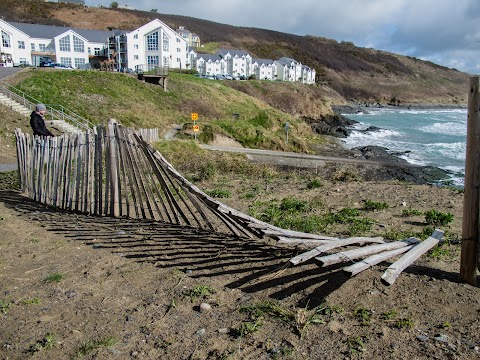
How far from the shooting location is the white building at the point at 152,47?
205ft

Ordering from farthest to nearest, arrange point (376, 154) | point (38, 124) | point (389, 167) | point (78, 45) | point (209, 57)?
point (209, 57), point (78, 45), point (376, 154), point (389, 167), point (38, 124)

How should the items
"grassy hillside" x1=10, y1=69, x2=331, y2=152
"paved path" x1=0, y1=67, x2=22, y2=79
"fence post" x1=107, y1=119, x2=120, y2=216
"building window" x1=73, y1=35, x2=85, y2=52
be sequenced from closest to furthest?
"fence post" x1=107, y1=119, x2=120, y2=216
"grassy hillside" x1=10, y1=69, x2=331, y2=152
"paved path" x1=0, y1=67, x2=22, y2=79
"building window" x1=73, y1=35, x2=85, y2=52

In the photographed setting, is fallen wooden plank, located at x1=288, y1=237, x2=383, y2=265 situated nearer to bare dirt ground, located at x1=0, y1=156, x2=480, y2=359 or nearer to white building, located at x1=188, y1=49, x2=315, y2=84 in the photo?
bare dirt ground, located at x1=0, y1=156, x2=480, y2=359

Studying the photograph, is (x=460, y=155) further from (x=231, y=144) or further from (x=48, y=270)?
(x=48, y=270)

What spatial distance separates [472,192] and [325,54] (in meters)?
127

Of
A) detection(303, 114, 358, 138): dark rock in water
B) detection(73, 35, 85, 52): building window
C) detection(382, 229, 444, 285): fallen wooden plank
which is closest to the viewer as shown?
detection(382, 229, 444, 285): fallen wooden plank

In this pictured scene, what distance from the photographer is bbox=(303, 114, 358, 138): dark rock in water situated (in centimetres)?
4453

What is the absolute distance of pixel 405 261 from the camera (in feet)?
13.9

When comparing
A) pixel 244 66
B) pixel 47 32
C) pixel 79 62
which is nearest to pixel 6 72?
pixel 79 62

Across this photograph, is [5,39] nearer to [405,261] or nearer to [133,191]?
[133,191]

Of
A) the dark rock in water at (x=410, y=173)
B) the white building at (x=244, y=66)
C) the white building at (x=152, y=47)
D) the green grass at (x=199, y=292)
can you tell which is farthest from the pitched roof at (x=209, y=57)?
the green grass at (x=199, y=292)

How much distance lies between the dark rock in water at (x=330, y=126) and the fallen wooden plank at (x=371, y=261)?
4018cm

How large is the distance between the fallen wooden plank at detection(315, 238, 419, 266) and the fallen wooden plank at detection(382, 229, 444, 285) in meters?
0.20

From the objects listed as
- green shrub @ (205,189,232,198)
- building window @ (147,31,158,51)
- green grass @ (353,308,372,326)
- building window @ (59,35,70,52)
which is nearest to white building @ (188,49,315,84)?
building window @ (147,31,158,51)
